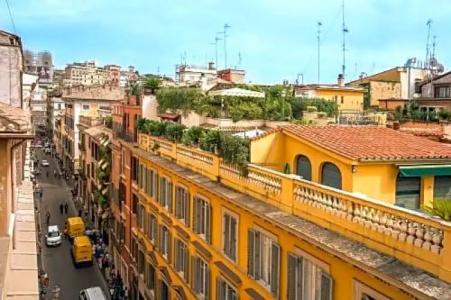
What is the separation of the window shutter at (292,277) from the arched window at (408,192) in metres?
4.13

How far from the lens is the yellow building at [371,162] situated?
1493 cm

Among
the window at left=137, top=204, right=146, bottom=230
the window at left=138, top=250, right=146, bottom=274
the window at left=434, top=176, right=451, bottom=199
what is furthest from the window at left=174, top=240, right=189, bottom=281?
the window at left=434, top=176, right=451, bottom=199

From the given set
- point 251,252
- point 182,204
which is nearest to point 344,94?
point 182,204

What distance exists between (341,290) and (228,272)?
692 centimetres

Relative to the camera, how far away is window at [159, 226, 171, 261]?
25.4 meters

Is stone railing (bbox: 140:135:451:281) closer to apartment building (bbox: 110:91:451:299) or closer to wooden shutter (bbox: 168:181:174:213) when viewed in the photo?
apartment building (bbox: 110:91:451:299)

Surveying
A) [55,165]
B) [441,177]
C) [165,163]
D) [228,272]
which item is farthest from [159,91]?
[55,165]

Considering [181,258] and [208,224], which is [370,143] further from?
[181,258]

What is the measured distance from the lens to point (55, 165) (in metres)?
97.1

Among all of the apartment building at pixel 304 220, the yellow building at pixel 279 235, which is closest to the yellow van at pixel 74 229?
the yellow building at pixel 279 235

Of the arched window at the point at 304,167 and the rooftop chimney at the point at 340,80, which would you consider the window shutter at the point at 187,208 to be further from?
the rooftop chimney at the point at 340,80

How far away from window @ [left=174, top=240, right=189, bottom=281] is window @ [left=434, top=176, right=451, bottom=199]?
10.7 m

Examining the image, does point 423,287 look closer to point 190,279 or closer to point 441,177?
point 441,177

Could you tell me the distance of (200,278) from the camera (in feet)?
68.1
